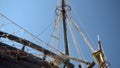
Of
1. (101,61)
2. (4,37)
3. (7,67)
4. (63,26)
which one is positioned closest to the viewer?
(7,67)

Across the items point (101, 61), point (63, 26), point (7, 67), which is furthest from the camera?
point (63, 26)

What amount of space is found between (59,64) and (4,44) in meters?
4.15

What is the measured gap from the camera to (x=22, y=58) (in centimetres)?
1417

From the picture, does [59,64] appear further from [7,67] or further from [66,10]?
[66,10]

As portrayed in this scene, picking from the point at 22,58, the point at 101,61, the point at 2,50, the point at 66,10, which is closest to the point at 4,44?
the point at 2,50

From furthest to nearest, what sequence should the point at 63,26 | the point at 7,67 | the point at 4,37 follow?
the point at 63,26 < the point at 4,37 < the point at 7,67

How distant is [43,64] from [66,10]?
9.86 meters

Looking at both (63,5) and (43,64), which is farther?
(63,5)

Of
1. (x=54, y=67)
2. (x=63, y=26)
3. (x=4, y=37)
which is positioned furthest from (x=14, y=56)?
(x=63, y=26)

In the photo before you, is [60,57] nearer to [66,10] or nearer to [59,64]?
[59,64]

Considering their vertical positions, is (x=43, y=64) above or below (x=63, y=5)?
below

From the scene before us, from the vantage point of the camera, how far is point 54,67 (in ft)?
51.8

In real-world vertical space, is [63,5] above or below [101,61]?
above

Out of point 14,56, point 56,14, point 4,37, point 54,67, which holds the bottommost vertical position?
point 54,67
